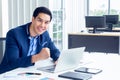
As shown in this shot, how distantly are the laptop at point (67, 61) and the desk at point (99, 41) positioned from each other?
150 inches

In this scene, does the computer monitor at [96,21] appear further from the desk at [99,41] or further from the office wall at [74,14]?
the office wall at [74,14]

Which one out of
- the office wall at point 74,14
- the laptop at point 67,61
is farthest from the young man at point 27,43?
the office wall at point 74,14

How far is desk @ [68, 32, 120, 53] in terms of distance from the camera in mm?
5656

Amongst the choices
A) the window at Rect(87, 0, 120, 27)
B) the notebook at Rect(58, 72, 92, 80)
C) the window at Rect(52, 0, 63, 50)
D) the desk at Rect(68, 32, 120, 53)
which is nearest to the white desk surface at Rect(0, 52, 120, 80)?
the notebook at Rect(58, 72, 92, 80)

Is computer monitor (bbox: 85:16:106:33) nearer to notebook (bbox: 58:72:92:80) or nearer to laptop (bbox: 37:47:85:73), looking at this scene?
laptop (bbox: 37:47:85:73)

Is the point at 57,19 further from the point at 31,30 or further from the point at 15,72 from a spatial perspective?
the point at 15,72

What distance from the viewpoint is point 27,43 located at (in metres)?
2.13

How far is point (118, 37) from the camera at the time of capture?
5.62m

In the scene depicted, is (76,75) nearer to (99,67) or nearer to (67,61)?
(67,61)

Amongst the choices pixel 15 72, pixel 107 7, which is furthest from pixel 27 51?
pixel 107 7

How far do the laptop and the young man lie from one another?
0.39 ft

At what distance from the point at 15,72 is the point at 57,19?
12.9 ft

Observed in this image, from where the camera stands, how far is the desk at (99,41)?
5656 millimetres

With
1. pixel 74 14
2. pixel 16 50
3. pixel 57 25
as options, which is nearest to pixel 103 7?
pixel 74 14
